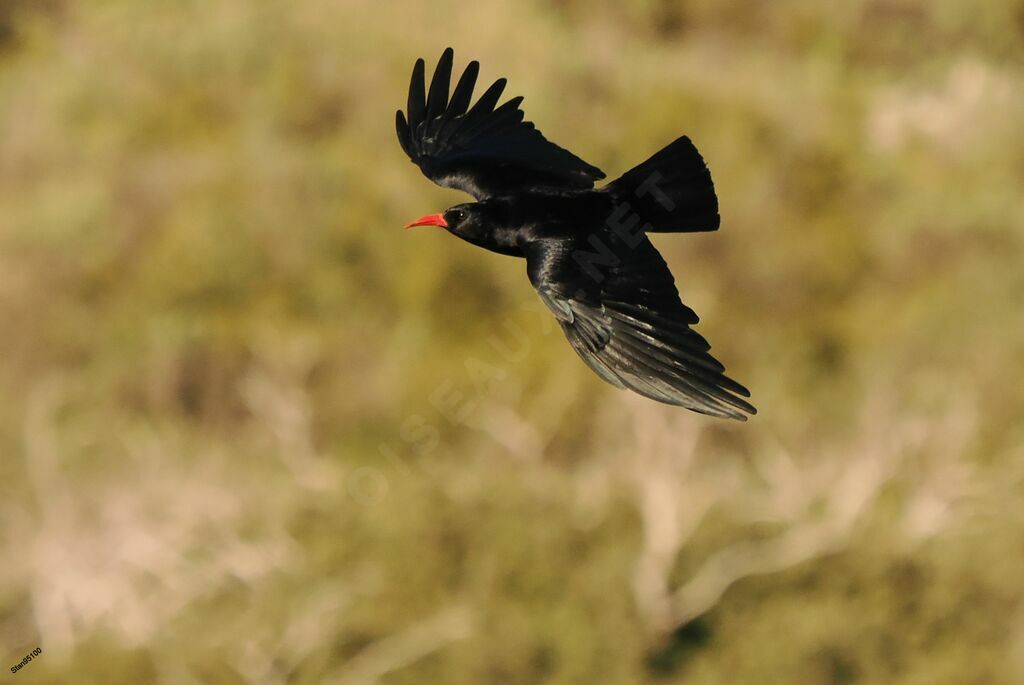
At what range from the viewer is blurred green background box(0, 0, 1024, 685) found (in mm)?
18469

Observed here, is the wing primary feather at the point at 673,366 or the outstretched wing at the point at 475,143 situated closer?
the wing primary feather at the point at 673,366

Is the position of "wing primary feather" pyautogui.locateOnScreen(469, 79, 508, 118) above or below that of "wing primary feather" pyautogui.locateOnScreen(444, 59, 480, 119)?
below

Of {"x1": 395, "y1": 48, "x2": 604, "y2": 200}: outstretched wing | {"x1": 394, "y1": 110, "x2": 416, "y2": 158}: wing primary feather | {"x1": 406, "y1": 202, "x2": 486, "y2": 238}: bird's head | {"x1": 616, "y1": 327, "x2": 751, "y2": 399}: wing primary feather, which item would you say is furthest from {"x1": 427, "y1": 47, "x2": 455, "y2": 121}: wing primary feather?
{"x1": 616, "y1": 327, "x2": 751, "y2": 399}: wing primary feather

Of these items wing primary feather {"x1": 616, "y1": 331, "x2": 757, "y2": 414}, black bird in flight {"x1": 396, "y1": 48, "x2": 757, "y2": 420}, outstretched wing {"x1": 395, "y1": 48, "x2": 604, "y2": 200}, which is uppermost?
outstretched wing {"x1": 395, "y1": 48, "x2": 604, "y2": 200}

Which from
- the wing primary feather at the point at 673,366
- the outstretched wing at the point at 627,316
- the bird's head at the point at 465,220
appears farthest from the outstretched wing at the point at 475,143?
the wing primary feather at the point at 673,366

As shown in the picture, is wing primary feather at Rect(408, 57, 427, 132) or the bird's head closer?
the bird's head

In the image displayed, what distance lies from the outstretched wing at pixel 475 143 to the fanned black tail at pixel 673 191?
0.47 metres

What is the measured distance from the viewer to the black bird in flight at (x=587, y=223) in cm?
688

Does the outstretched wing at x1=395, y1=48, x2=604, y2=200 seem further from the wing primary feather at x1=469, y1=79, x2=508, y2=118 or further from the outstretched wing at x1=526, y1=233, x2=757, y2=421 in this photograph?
the outstretched wing at x1=526, y1=233, x2=757, y2=421

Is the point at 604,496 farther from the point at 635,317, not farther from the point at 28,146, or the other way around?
the point at 635,317

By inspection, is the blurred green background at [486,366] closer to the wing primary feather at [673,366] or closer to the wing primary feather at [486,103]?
the wing primary feather at [486,103]

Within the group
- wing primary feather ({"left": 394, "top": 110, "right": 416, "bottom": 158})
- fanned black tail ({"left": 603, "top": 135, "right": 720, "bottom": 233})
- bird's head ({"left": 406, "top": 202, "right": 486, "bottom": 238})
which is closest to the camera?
fanned black tail ({"left": 603, "top": 135, "right": 720, "bottom": 233})

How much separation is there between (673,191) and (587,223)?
0.33 m

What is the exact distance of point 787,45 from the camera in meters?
29.1
